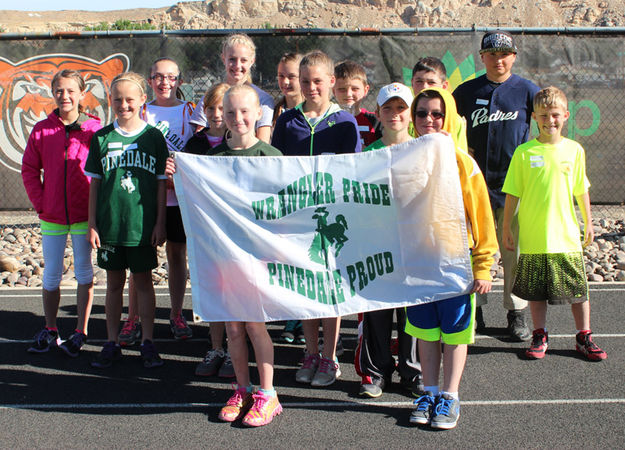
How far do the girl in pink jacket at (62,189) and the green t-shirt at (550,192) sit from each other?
341cm

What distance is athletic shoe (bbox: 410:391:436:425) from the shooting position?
399 centimetres

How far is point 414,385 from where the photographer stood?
14.8 ft

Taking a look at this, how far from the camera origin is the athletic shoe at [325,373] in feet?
15.3

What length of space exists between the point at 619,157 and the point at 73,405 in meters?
8.25

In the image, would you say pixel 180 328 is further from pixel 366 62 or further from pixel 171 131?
pixel 366 62

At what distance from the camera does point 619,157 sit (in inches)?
380

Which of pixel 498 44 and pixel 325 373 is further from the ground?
pixel 498 44

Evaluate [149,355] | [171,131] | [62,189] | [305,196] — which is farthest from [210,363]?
[171,131]

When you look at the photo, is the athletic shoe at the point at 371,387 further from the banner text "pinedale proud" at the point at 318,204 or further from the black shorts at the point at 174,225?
the black shorts at the point at 174,225

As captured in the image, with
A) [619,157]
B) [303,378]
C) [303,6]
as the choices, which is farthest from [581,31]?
[303,6]

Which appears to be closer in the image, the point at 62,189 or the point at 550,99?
the point at 550,99

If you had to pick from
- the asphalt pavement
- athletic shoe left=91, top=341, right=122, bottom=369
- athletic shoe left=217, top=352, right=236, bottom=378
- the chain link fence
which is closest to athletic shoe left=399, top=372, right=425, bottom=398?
the asphalt pavement

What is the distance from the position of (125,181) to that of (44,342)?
157 cm

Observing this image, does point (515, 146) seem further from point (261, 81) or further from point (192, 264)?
point (261, 81)
